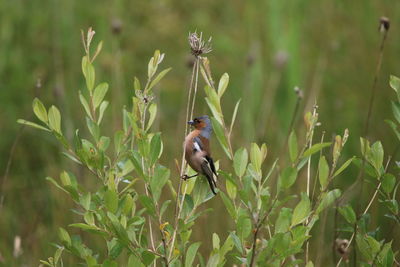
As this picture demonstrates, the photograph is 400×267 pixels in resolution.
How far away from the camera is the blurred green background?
412cm

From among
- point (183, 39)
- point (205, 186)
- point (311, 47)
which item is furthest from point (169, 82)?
point (205, 186)

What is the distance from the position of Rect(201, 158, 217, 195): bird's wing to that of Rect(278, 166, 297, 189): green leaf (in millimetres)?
332

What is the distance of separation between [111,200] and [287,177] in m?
0.41

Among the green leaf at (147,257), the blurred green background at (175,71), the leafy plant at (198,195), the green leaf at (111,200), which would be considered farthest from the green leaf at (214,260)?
the blurred green background at (175,71)

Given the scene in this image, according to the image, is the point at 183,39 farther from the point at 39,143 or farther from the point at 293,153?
the point at 293,153

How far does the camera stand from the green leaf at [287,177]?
149cm

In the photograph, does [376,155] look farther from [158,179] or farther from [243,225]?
[158,179]

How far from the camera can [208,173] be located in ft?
6.04

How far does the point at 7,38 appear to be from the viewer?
4.75m

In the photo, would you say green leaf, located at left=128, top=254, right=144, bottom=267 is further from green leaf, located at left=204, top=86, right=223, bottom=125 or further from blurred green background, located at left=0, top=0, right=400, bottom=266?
blurred green background, located at left=0, top=0, right=400, bottom=266

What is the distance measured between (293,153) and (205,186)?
0.32 meters

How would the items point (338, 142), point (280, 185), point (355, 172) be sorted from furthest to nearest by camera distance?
point (355, 172)
point (338, 142)
point (280, 185)

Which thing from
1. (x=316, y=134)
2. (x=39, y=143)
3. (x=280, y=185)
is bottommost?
(x=39, y=143)

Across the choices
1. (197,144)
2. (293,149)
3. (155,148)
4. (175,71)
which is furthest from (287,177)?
(175,71)
